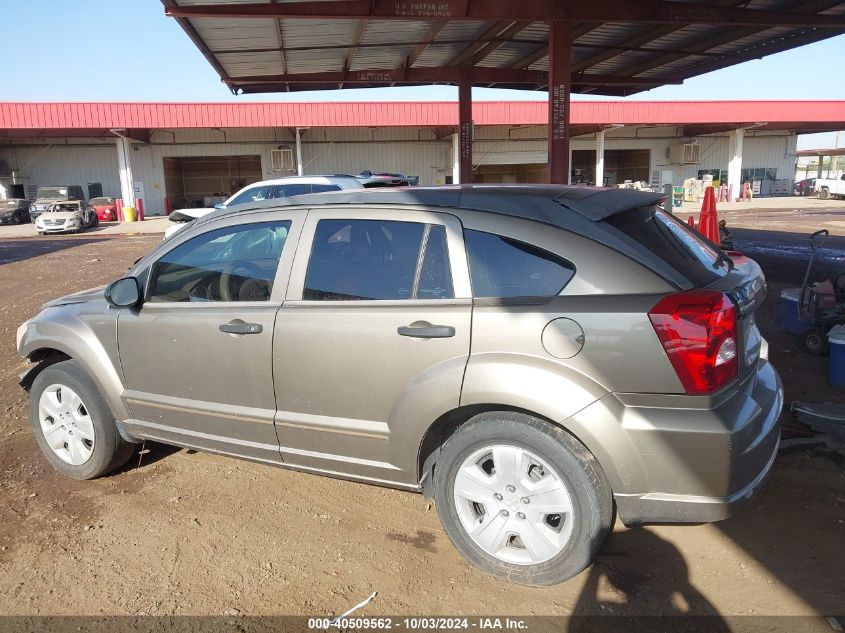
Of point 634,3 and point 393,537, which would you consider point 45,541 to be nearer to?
point 393,537

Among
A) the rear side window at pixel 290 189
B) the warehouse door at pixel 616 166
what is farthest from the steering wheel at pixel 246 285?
the warehouse door at pixel 616 166

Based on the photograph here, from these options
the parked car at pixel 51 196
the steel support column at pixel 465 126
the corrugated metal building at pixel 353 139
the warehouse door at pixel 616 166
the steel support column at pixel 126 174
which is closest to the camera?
the steel support column at pixel 465 126

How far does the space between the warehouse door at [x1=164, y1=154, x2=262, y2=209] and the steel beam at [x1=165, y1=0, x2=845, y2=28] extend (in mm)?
36610

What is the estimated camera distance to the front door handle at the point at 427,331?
2.80 metres

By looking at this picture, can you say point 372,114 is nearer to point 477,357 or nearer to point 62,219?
point 62,219

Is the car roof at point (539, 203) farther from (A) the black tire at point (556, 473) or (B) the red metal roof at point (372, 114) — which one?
(B) the red metal roof at point (372, 114)

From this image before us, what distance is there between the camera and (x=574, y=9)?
1062 centimetres

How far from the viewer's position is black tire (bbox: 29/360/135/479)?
3871 mm

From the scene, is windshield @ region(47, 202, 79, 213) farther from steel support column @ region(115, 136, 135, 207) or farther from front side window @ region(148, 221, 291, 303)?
front side window @ region(148, 221, 291, 303)

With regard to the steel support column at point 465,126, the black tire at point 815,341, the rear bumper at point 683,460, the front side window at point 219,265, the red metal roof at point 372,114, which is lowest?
the black tire at point 815,341

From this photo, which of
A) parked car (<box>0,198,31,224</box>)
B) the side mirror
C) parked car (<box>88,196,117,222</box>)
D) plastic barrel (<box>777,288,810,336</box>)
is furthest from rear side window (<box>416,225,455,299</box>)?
parked car (<box>0,198,31,224</box>)

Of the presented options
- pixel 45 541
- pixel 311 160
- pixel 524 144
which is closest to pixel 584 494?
pixel 45 541

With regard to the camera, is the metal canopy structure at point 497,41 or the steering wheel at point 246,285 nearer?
the steering wheel at point 246,285

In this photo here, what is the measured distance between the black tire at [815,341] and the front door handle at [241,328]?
540cm
